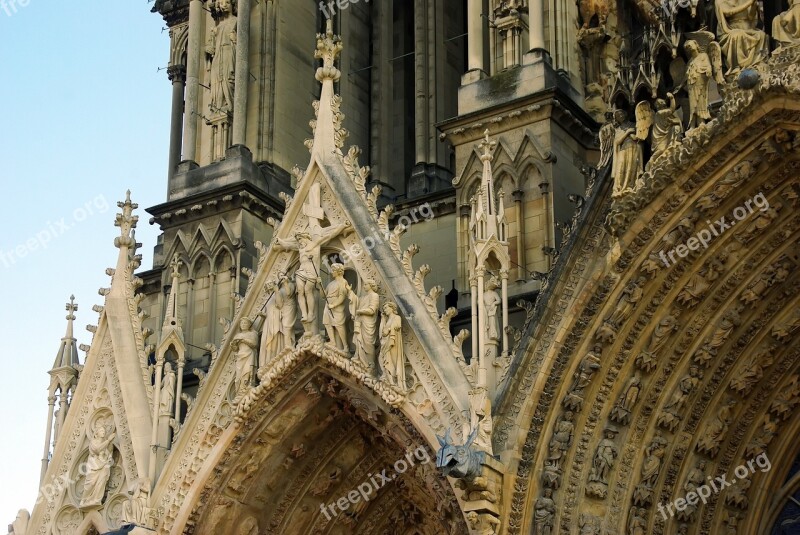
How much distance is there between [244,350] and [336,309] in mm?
1073

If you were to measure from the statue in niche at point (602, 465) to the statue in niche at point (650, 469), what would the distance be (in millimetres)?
293

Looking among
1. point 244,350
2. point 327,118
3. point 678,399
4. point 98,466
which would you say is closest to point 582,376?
point 678,399

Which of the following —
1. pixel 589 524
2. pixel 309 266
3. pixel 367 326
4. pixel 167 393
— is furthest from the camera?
pixel 167 393

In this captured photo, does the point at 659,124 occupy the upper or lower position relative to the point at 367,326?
upper

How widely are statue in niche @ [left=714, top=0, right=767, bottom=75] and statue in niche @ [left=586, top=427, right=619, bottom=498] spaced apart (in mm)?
3314

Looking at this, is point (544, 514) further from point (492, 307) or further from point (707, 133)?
point (707, 133)

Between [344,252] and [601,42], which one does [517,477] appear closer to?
[344,252]

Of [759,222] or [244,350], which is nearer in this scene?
[759,222]

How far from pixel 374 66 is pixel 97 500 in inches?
257

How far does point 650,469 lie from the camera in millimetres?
13930

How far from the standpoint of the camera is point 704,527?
1408 centimetres

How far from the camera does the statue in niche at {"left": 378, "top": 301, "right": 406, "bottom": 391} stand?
46.8 ft

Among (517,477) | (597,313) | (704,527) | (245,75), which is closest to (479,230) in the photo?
(597,313)

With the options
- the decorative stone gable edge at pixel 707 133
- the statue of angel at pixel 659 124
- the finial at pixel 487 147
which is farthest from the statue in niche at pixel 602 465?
the finial at pixel 487 147
